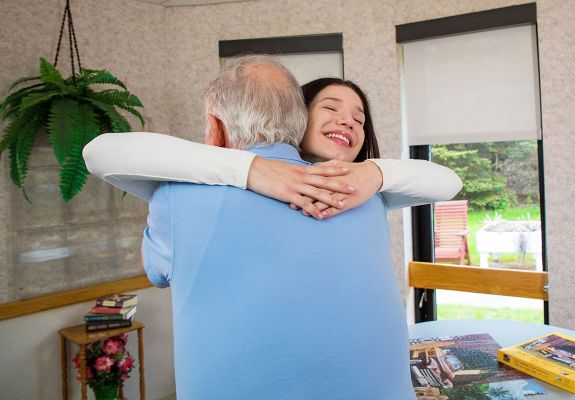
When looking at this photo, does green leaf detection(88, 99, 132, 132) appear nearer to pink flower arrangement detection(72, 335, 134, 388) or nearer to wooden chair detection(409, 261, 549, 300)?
pink flower arrangement detection(72, 335, 134, 388)

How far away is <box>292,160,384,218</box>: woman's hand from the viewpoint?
893mm

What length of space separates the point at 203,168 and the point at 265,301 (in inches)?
9.8

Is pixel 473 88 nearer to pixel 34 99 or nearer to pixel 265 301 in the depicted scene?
pixel 34 99

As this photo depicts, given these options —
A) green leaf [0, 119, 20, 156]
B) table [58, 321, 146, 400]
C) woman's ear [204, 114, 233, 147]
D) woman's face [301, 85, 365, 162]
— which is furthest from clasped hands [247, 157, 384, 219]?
table [58, 321, 146, 400]

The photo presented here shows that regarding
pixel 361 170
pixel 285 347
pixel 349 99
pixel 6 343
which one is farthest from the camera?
pixel 6 343

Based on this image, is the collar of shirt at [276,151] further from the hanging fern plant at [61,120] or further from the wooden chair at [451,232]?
the wooden chair at [451,232]

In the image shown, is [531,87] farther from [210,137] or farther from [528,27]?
[210,137]

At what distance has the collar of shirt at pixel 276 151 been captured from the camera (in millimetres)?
950

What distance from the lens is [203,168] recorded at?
2.76 feet

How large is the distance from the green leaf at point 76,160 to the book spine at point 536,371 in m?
1.87

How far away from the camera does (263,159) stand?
0.91 meters

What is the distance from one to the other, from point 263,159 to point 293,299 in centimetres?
26

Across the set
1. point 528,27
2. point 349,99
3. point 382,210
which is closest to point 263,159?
point 382,210

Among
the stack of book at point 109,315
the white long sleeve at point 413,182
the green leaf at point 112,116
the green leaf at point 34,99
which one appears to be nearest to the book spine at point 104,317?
the stack of book at point 109,315
